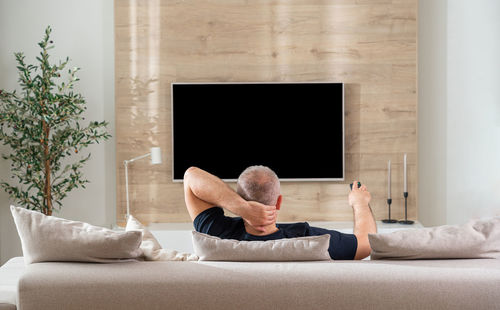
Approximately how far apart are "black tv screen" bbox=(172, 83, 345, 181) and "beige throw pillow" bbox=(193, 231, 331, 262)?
9.58ft

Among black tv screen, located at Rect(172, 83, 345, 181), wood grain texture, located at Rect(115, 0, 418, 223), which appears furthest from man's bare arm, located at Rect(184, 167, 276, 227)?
wood grain texture, located at Rect(115, 0, 418, 223)

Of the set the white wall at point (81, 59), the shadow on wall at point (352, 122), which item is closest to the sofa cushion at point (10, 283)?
the white wall at point (81, 59)

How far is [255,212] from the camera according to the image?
6.65ft

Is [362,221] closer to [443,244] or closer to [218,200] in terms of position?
[443,244]

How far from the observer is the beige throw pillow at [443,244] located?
1.77 m

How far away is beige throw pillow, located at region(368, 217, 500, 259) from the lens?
5.82 feet

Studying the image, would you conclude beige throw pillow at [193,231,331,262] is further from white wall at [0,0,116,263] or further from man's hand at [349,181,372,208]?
white wall at [0,0,116,263]

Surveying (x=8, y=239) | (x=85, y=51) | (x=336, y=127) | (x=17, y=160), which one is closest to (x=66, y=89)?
(x=85, y=51)

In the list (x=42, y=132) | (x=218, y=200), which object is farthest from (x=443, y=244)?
(x=42, y=132)

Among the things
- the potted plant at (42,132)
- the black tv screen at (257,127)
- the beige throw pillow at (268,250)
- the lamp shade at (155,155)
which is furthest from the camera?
the black tv screen at (257,127)

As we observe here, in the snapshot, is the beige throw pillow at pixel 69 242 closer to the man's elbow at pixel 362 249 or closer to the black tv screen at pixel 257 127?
the man's elbow at pixel 362 249

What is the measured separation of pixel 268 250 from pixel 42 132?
2.96 meters

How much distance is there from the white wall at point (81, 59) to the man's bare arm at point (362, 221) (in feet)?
10.1

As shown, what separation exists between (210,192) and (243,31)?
2.88m
